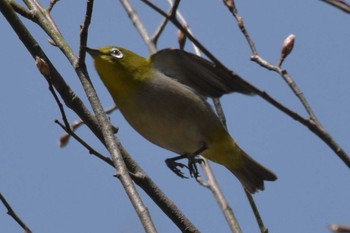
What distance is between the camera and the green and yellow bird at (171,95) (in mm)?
4758

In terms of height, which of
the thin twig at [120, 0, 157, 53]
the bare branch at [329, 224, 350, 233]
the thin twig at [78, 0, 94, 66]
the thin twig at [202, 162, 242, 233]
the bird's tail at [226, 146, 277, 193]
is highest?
the thin twig at [120, 0, 157, 53]

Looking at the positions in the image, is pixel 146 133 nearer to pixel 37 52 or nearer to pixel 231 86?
pixel 231 86

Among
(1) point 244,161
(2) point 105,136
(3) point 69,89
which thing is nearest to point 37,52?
(3) point 69,89

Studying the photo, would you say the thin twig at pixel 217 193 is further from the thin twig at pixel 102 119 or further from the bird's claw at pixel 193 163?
the thin twig at pixel 102 119

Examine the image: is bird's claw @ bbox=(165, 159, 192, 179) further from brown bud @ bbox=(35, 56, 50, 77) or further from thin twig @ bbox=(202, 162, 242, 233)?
brown bud @ bbox=(35, 56, 50, 77)

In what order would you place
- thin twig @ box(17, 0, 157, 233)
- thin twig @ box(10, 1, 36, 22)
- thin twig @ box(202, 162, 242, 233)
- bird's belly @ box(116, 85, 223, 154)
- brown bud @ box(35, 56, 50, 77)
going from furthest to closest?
bird's belly @ box(116, 85, 223, 154)
thin twig @ box(202, 162, 242, 233)
thin twig @ box(10, 1, 36, 22)
brown bud @ box(35, 56, 50, 77)
thin twig @ box(17, 0, 157, 233)

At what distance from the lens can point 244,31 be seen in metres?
2.85

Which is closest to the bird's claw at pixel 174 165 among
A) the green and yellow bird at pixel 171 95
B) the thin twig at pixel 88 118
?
the green and yellow bird at pixel 171 95

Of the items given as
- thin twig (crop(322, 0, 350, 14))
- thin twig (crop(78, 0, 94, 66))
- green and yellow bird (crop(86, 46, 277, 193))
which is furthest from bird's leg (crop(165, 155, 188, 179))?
thin twig (crop(322, 0, 350, 14))

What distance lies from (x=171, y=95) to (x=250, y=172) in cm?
115

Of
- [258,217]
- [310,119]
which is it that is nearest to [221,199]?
[258,217]

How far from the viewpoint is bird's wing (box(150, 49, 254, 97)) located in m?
4.78

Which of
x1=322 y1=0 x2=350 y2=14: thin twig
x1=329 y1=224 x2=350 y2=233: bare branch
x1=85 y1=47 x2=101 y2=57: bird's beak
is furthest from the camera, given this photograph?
x1=85 y1=47 x2=101 y2=57: bird's beak

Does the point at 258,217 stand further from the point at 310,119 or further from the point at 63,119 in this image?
the point at 310,119
